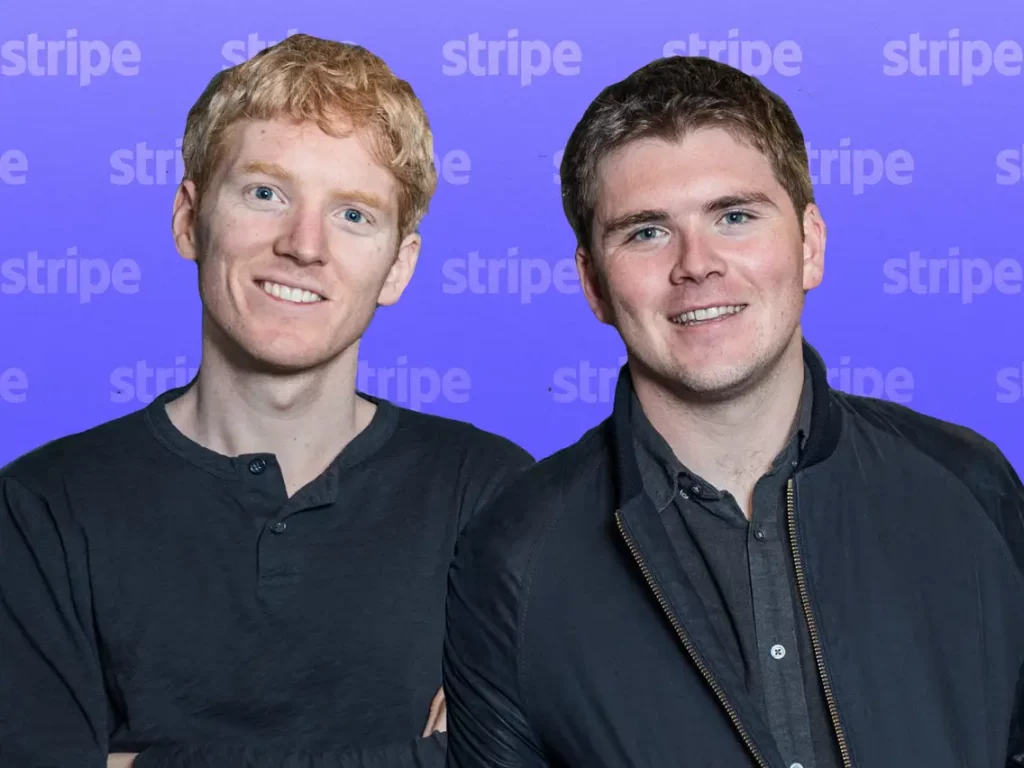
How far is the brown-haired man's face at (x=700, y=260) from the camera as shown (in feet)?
8.04

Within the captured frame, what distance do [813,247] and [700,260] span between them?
0.88 feet

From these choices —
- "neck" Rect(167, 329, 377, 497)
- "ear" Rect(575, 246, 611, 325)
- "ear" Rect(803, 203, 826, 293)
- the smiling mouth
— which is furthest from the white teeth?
"ear" Rect(803, 203, 826, 293)

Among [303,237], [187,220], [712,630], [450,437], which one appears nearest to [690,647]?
[712,630]

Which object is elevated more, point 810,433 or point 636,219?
point 636,219

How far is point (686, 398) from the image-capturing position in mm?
2484

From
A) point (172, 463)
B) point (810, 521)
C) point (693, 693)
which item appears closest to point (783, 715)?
point (693, 693)

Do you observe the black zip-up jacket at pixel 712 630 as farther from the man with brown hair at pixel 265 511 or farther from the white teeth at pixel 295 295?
the white teeth at pixel 295 295

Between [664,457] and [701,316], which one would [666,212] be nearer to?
[701,316]

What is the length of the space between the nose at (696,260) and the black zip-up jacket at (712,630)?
0.20 metres

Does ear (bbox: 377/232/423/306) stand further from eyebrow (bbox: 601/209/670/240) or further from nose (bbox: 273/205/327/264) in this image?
eyebrow (bbox: 601/209/670/240)

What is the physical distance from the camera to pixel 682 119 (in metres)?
2.56

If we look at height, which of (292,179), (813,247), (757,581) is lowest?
(757,581)

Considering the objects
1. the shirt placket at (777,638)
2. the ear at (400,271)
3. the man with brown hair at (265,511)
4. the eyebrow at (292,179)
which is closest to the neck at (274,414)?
the man with brown hair at (265,511)

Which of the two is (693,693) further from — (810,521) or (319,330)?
(319,330)
